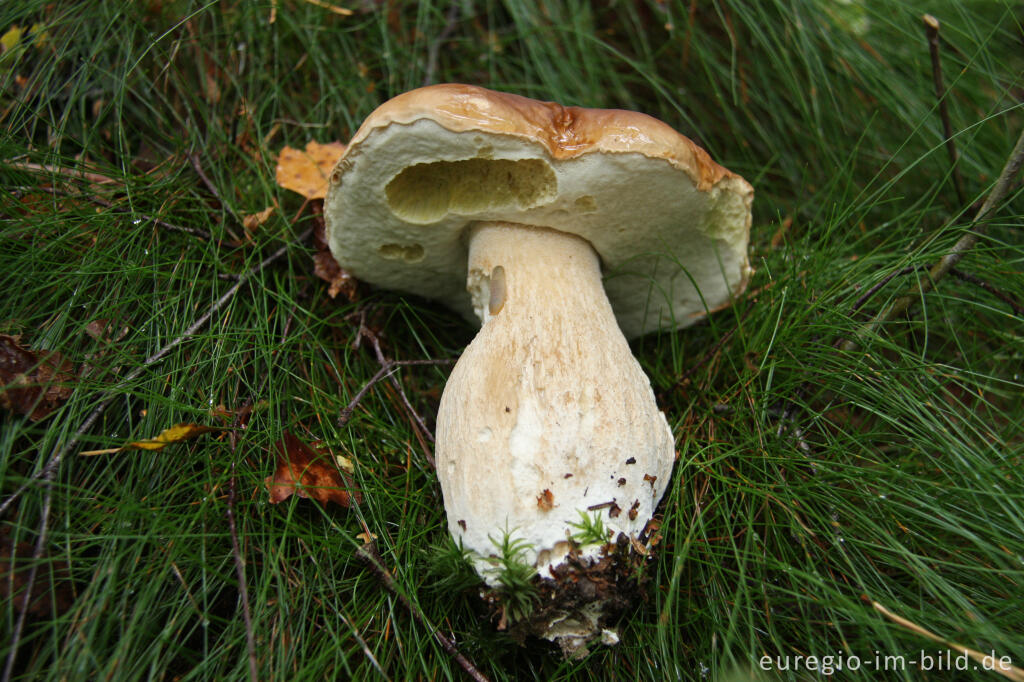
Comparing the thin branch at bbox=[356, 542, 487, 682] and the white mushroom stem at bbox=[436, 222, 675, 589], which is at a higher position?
the white mushroom stem at bbox=[436, 222, 675, 589]

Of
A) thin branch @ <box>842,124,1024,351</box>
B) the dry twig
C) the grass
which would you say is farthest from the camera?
thin branch @ <box>842,124,1024,351</box>

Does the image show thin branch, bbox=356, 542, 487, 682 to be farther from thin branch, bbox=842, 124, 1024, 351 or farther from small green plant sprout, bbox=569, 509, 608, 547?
thin branch, bbox=842, 124, 1024, 351

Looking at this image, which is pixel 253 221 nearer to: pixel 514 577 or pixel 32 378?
pixel 32 378

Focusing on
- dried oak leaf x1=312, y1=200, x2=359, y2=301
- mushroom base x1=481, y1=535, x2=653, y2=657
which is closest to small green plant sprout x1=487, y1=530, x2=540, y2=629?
mushroom base x1=481, y1=535, x2=653, y2=657

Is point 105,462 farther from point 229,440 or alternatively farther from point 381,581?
point 381,581

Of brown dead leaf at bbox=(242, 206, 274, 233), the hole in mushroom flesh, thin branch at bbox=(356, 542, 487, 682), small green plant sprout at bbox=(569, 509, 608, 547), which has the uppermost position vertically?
the hole in mushroom flesh

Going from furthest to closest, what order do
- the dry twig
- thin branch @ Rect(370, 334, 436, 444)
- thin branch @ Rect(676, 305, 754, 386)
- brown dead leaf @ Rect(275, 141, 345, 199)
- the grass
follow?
brown dead leaf @ Rect(275, 141, 345, 199) < thin branch @ Rect(676, 305, 754, 386) < thin branch @ Rect(370, 334, 436, 444) < the grass < the dry twig

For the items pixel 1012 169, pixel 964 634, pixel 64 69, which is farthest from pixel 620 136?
pixel 64 69

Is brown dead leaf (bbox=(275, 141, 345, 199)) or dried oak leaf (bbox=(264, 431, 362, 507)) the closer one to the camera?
dried oak leaf (bbox=(264, 431, 362, 507))
